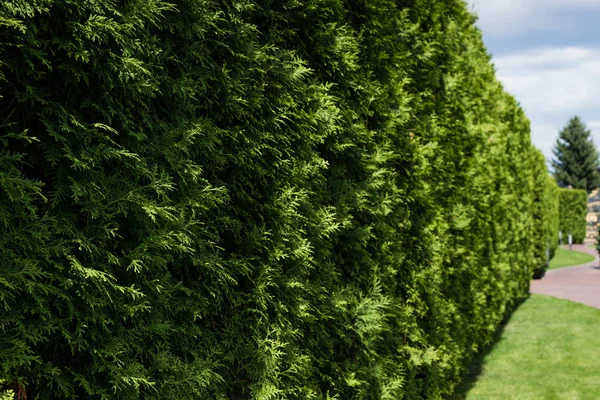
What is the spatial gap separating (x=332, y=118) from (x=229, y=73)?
929mm

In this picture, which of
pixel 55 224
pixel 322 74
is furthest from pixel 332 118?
pixel 55 224

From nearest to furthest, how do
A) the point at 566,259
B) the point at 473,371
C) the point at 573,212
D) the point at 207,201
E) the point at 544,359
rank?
1. the point at 207,201
2. the point at 473,371
3. the point at 544,359
4. the point at 566,259
5. the point at 573,212

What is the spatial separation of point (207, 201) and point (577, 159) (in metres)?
61.4

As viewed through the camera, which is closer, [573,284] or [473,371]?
[473,371]

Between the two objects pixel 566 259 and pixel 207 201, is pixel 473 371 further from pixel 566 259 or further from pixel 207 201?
pixel 566 259

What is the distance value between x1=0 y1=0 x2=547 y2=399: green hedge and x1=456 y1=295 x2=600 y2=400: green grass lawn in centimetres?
263

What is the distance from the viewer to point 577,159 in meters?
57.0

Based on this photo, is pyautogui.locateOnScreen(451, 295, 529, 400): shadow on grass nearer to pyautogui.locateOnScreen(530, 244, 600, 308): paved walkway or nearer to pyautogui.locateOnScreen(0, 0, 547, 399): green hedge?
pyautogui.locateOnScreen(0, 0, 547, 399): green hedge

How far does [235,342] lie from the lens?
266cm

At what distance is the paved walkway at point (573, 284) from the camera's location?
47.6ft

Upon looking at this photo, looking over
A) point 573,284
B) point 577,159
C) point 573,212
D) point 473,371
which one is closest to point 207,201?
point 473,371

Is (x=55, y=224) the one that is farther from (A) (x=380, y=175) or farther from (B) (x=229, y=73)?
(A) (x=380, y=175)

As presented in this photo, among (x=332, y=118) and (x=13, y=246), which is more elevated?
(x=332, y=118)

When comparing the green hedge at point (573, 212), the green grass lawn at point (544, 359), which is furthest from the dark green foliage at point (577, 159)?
the green grass lawn at point (544, 359)
